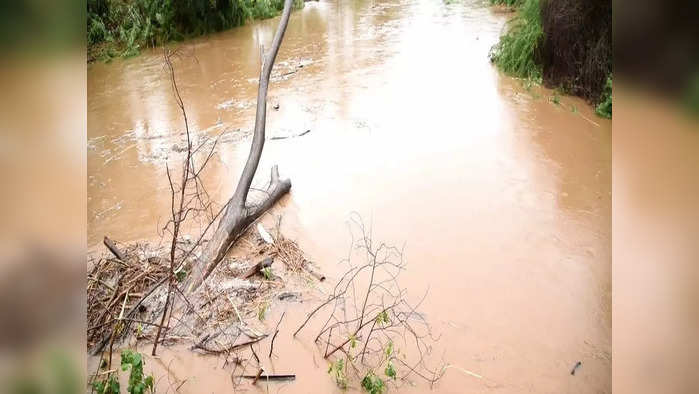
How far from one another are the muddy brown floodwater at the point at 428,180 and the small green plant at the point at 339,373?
11cm

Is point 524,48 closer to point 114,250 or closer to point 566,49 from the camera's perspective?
point 566,49

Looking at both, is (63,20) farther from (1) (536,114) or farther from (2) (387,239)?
(1) (536,114)

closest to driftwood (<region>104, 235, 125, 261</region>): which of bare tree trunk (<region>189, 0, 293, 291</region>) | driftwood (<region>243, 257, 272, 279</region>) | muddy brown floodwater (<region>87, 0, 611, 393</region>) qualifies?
bare tree trunk (<region>189, 0, 293, 291</region>)

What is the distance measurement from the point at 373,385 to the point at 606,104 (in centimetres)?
599

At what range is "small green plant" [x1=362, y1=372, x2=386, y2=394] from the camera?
10.6 feet

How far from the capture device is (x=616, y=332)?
0.85 metres

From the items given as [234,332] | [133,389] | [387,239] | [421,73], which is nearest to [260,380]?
[234,332]

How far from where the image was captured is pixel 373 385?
10.7 feet

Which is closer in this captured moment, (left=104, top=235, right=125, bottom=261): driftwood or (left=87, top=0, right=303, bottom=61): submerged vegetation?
(left=104, top=235, right=125, bottom=261): driftwood

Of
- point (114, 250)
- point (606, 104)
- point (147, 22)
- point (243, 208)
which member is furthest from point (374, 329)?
point (147, 22)

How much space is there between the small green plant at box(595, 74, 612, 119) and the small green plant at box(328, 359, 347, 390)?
5.83 m

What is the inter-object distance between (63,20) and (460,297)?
13.2 feet

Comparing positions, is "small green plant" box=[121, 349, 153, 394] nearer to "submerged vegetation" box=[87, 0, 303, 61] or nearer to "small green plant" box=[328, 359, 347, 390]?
"small green plant" box=[328, 359, 347, 390]

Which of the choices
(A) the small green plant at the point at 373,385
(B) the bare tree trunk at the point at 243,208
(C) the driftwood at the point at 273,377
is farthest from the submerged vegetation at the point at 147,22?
(A) the small green plant at the point at 373,385
